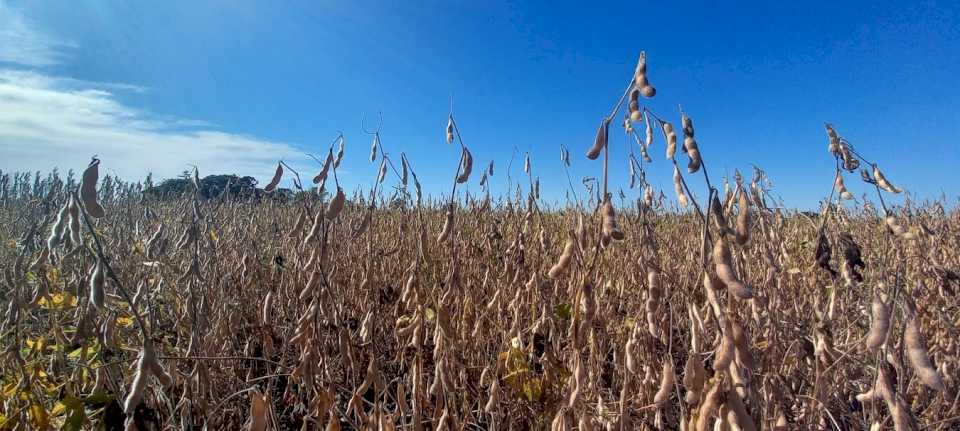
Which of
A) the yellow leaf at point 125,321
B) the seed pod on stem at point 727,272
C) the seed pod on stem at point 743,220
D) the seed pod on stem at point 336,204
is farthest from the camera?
the yellow leaf at point 125,321

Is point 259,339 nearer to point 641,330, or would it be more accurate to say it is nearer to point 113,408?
point 113,408

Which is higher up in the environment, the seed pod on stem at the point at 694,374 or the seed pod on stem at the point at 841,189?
the seed pod on stem at the point at 841,189

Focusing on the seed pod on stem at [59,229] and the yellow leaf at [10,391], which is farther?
the yellow leaf at [10,391]

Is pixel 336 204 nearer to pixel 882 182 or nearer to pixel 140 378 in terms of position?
pixel 140 378

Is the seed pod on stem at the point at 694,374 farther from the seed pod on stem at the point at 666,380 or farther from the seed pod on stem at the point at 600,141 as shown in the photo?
the seed pod on stem at the point at 600,141

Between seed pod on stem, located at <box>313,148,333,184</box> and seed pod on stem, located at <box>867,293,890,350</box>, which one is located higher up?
seed pod on stem, located at <box>313,148,333,184</box>

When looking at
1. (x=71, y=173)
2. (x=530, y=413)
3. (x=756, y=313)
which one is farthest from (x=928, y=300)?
(x=71, y=173)

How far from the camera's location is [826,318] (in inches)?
57.1

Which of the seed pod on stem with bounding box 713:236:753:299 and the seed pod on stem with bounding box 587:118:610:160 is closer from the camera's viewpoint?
the seed pod on stem with bounding box 713:236:753:299

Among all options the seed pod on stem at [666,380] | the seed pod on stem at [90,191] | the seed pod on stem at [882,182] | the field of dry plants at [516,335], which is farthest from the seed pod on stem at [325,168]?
the seed pod on stem at [882,182]

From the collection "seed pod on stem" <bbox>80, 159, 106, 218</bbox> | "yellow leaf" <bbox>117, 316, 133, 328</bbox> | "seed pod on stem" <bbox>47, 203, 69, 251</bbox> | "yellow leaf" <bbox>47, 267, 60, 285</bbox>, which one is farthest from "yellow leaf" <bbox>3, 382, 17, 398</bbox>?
"yellow leaf" <bbox>47, 267, 60, 285</bbox>

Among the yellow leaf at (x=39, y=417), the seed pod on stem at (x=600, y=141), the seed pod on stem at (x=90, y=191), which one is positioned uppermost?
the seed pod on stem at (x=600, y=141)

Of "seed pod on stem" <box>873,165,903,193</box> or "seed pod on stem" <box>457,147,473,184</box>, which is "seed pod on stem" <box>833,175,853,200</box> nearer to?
"seed pod on stem" <box>873,165,903,193</box>

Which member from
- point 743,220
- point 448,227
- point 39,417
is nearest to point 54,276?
point 39,417
